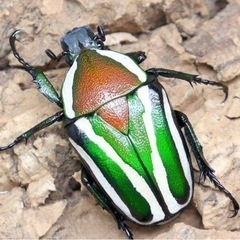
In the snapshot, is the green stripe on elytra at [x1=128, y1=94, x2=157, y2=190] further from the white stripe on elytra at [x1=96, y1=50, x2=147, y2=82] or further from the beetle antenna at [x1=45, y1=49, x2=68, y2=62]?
the beetle antenna at [x1=45, y1=49, x2=68, y2=62]

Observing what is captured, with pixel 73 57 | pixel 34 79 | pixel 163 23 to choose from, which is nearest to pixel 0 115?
pixel 34 79

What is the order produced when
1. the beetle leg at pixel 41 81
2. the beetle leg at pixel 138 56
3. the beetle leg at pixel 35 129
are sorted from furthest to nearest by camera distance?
1. the beetle leg at pixel 138 56
2. the beetle leg at pixel 41 81
3. the beetle leg at pixel 35 129

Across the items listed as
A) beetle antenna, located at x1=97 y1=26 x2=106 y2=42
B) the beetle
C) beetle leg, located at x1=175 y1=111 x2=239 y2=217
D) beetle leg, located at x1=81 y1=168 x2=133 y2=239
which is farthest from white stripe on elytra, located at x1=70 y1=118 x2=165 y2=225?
beetle antenna, located at x1=97 y1=26 x2=106 y2=42

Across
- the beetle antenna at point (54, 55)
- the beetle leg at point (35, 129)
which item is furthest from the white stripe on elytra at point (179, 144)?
the beetle antenna at point (54, 55)

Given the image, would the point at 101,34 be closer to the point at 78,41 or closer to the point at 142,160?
the point at 78,41

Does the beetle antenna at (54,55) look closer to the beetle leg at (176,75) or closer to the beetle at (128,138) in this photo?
the beetle at (128,138)

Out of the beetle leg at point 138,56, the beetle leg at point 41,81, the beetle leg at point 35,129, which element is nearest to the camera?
the beetle leg at point 35,129

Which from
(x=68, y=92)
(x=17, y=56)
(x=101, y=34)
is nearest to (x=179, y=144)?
(x=68, y=92)
